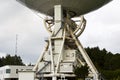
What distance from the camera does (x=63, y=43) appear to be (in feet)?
194

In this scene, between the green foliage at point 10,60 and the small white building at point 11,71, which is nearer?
the small white building at point 11,71

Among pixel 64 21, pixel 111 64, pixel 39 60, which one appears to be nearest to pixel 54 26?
pixel 64 21

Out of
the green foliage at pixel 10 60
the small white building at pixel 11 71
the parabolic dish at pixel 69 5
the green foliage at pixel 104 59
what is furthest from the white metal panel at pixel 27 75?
the green foliage at pixel 10 60

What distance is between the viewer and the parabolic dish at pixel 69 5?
196ft

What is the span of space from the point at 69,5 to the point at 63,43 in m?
6.17

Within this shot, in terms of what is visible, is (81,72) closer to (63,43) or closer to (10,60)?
(63,43)

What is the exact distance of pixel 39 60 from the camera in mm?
61312

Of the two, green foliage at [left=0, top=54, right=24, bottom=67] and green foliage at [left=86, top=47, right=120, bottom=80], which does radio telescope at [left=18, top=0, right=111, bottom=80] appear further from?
green foliage at [left=0, top=54, right=24, bottom=67]

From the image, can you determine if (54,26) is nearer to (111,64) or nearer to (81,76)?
(81,76)

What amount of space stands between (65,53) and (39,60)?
4.49 m

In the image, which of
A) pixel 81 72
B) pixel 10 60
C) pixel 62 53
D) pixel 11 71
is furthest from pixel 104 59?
pixel 10 60

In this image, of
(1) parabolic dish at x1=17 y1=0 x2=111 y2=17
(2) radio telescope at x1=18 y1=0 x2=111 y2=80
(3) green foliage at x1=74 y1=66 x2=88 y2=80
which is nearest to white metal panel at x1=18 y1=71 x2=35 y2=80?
(2) radio telescope at x1=18 y1=0 x2=111 y2=80

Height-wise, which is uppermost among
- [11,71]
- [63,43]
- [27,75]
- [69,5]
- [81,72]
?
[69,5]

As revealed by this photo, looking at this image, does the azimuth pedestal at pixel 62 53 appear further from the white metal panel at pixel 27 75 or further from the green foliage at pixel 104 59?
the green foliage at pixel 104 59
